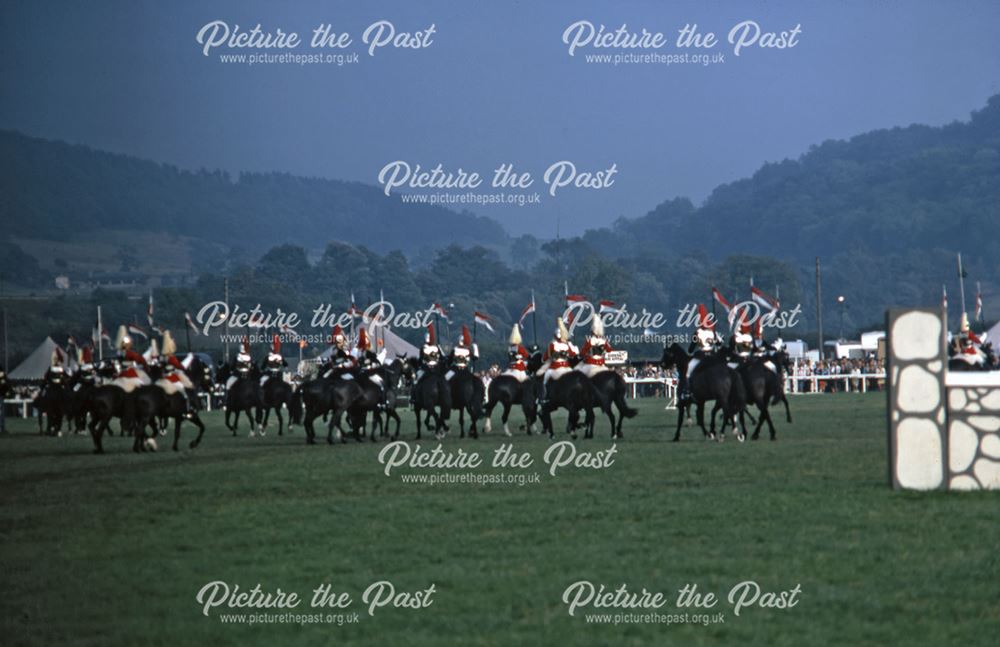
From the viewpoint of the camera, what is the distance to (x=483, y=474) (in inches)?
798

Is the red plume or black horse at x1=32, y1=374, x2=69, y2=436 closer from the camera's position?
the red plume

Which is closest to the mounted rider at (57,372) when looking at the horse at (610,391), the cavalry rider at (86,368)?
the cavalry rider at (86,368)

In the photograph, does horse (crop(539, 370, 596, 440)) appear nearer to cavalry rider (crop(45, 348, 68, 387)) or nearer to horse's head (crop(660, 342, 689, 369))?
Answer: horse's head (crop(660, 342, 689, 369))

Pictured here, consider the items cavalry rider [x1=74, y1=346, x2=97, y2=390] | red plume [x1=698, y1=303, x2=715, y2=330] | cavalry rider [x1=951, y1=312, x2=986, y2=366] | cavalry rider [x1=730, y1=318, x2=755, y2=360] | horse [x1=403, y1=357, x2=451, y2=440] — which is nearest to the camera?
cavalry rider [x1=730, y1=318, x2=755, y2=360]

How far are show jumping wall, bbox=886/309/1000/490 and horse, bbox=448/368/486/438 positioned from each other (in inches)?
575

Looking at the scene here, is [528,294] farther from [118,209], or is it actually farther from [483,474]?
[483,474]

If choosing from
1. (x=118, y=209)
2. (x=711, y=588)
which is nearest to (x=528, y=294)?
(x=118, y=209)

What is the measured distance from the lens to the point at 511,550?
41.2 feet

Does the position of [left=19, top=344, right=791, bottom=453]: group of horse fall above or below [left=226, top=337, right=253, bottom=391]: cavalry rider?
below

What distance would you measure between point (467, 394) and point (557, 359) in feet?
7.32

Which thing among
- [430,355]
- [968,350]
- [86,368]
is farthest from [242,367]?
[968,350]

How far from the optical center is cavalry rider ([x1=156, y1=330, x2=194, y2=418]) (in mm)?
27625

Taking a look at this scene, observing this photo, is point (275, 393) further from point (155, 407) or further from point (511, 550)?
point (511, 550)

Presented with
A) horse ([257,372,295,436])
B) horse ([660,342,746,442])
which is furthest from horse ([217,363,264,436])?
horse ([660,342,746,442])
